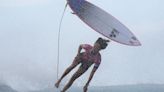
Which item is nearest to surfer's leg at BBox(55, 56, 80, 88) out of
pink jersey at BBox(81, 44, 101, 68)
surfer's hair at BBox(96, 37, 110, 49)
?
pink jersey at BBox(81, 44, 101, 68)

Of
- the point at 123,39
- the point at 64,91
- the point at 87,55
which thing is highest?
the point at 123,39

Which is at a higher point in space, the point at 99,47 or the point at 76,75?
the point at 99,47

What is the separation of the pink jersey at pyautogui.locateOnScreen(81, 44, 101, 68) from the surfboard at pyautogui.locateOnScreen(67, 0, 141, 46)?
2006 mm

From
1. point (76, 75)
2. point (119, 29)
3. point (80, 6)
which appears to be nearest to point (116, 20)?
point (119, 29)

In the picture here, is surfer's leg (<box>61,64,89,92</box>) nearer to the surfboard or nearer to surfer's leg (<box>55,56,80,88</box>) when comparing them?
surfer's leg (<box>55,56,80,88</box>)

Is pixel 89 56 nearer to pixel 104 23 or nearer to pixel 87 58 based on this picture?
pixel 87 58

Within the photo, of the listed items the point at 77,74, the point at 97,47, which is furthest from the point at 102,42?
the point at 77,74

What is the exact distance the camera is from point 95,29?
2998cm

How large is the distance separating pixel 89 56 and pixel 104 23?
2598 millimetres

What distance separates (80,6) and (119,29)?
296cm

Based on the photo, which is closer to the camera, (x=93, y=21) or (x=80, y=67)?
(x=93, y=21)

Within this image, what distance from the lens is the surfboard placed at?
30.2 meters

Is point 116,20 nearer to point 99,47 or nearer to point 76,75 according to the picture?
point 99,47

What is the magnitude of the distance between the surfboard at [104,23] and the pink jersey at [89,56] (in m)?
2.01
